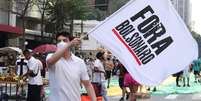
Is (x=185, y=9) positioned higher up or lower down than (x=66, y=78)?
higher up

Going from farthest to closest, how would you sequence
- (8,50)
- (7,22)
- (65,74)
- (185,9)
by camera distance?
(185,9) < (7,22) < (8,50) < (65,74)

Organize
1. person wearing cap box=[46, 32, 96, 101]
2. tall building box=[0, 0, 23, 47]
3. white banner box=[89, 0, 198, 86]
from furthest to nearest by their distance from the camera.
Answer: tall building box=[0, 0, 23, 47], white banner box=[89, 0, 198, 86], person wearing cap box=[46, 32, 96, 101]

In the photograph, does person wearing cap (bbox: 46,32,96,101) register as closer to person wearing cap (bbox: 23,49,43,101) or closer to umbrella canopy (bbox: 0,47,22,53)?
person wearing cap (bbox: 23,49,43,101)

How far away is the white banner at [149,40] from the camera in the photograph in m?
7.47

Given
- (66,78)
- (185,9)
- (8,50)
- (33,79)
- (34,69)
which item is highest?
(185,9)

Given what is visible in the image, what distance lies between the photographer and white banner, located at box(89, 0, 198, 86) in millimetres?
7473

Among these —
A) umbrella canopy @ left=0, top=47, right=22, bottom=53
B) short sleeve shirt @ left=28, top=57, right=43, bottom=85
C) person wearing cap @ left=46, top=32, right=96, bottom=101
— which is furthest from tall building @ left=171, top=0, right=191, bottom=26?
person wearing cap @ left=46, top=32, right=96, bottom=101

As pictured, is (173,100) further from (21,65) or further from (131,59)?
(131,59)

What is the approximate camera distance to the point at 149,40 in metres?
7.59

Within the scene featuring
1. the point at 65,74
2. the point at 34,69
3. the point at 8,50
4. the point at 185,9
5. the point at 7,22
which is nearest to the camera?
the point at 65,74

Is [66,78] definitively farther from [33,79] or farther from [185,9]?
[185,9]

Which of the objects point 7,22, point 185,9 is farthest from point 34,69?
point 185,9

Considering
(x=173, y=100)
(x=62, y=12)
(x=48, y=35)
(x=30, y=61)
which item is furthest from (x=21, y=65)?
(x=48, y=35)

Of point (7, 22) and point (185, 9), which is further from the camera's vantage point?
point (185, 9)
